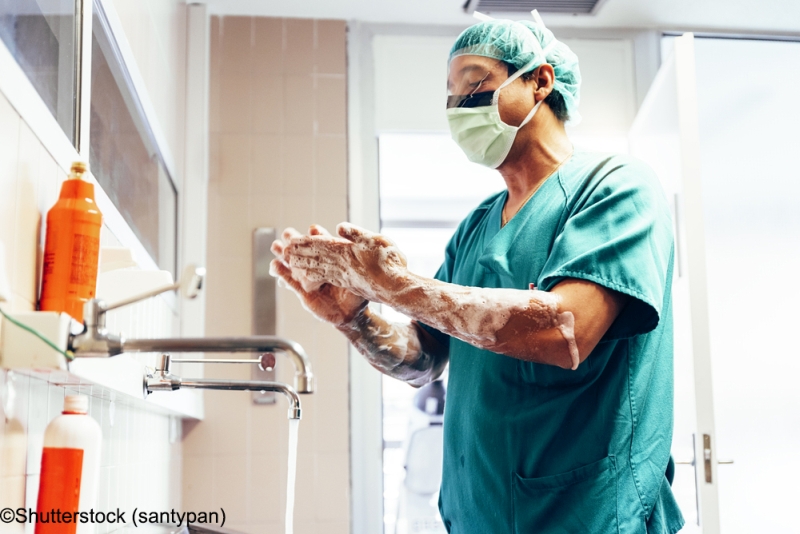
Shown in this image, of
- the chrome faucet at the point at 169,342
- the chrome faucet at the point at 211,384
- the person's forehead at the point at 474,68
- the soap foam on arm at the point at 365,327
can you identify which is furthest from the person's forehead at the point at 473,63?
the chrome faucet at the point at 169,342

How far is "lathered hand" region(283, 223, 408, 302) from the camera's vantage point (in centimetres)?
114

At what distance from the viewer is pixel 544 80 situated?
1482mm

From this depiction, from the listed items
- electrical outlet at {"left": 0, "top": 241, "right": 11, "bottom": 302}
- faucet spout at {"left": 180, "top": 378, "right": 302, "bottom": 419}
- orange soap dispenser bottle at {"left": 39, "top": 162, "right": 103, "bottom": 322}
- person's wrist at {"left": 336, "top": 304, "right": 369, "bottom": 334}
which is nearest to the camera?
electrical outlet at {"left": 0, "top": 241, "right": 11, "bottom": 302}

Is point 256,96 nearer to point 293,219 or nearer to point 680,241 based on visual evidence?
point 293,219

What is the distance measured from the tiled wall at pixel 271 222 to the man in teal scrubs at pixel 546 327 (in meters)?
1.19

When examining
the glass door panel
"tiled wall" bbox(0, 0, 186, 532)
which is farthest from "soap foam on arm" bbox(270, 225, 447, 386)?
the glass door panel

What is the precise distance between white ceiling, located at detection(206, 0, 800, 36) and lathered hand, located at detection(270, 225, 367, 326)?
1622 millimetres

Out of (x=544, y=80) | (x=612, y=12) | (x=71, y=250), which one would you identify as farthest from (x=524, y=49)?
(x=612, y=12)

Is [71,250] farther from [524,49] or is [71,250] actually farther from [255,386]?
[524,49]

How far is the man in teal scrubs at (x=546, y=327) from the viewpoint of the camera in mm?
1127

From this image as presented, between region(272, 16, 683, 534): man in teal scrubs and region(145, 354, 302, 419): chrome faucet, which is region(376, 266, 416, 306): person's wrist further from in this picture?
region(145, 354, 302, 419): chrome faucet

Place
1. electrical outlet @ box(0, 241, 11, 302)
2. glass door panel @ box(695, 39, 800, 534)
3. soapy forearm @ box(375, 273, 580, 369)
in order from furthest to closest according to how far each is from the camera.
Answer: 1. glass door panel @ box(695, 39, 800, 534)
2. soapy forearm @ box(375, 273, 580, 369)
3. electrical outlet @ box(0, 241, 11, 302)

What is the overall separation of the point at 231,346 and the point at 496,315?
42cm

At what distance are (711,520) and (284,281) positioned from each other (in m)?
1.29
